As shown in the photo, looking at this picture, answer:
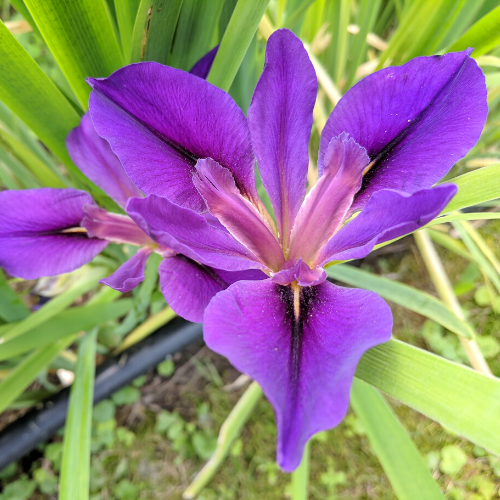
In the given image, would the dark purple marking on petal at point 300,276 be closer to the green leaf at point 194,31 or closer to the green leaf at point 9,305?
the green leaf at point 194,31

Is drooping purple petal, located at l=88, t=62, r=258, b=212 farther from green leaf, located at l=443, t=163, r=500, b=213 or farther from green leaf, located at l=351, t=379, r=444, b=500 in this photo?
green leaf, located at l=351, t=379, r=444, b=500

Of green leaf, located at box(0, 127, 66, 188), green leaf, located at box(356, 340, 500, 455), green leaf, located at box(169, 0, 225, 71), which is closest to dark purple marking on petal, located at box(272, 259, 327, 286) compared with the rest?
green leaf, located at box(356, 340, 500, 455)

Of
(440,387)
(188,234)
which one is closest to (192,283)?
(188,234)

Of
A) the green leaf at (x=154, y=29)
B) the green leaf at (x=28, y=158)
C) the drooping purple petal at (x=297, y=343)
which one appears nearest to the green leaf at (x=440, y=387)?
the drooping purple petal at (x=297, y=343)

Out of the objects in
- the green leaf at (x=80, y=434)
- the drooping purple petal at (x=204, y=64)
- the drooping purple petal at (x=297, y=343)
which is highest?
the drooping purple petal at (x=204, y=64)

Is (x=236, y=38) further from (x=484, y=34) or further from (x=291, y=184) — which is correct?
(x=484, y=34)

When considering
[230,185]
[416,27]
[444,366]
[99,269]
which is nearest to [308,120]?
[230,185]
